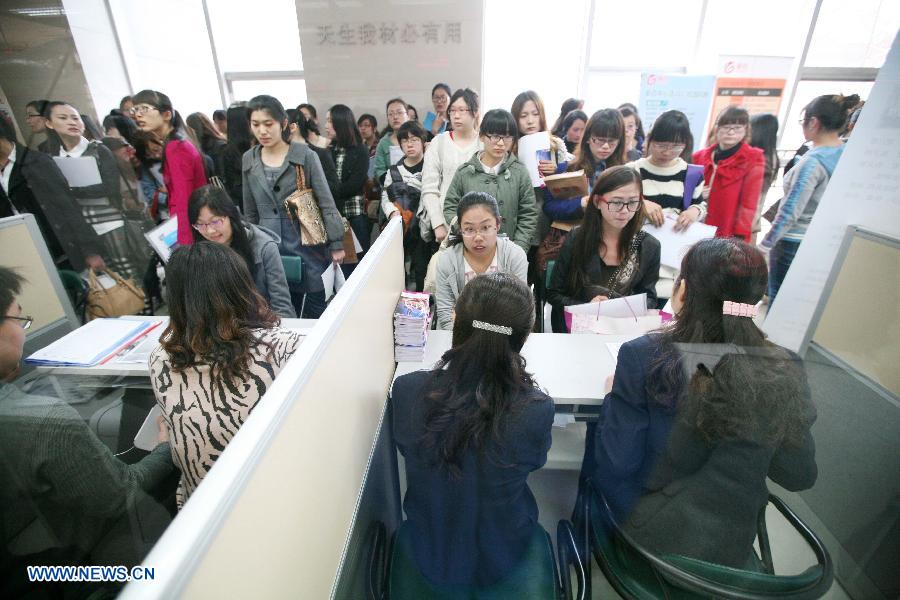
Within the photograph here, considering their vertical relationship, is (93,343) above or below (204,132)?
below

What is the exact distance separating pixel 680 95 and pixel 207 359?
5.51 m

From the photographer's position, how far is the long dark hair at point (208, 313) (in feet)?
3.60

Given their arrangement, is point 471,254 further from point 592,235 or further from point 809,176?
point 809,176

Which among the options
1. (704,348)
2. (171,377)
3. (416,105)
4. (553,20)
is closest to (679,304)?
(704,348)

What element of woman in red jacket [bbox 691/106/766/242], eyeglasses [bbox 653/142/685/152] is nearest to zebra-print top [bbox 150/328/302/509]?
eyeglasses [bbox 653/142/685/152]

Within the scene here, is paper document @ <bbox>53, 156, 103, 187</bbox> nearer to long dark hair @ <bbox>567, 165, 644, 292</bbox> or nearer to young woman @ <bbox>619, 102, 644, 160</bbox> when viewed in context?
long dark hair @ <bbox>567, 165, 644, 292</bbox>

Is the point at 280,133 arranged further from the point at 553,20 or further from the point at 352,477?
the point at 553,20

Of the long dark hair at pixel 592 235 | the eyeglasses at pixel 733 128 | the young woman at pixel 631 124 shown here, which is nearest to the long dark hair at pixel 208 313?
the long dark hair at pixel 592 235

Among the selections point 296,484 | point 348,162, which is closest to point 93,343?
point 296,484

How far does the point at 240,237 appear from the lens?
6.59ft

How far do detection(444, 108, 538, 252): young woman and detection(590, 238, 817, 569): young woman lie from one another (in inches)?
55.8

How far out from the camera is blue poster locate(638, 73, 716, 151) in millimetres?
4668

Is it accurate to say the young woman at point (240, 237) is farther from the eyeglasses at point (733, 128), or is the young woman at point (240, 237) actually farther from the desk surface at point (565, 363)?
the eyeglasses at point (733, 128)

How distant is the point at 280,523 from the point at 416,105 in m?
5.33
